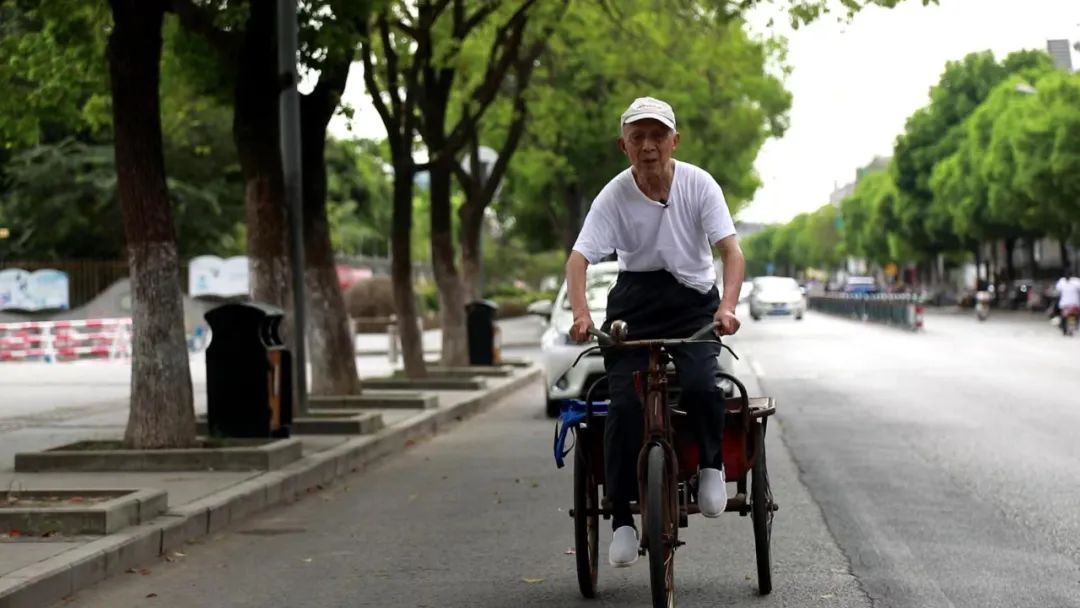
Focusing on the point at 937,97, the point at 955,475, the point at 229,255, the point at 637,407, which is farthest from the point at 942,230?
the point at 637,407

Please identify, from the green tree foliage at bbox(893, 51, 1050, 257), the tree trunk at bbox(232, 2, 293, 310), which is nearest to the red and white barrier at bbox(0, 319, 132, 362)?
the tree trunk at bbox(232, 2, 293, 310)

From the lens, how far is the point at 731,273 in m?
6.39

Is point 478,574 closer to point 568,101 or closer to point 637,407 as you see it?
point 637,407

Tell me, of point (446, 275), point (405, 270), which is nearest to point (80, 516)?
point (405, 270)

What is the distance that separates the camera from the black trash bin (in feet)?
41.0

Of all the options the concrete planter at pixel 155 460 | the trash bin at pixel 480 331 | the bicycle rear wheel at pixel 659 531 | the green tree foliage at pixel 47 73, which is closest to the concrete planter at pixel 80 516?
the concrete planter at pixel 155 460

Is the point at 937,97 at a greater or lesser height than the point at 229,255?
greater

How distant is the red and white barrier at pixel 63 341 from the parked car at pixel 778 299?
31010 millimetres

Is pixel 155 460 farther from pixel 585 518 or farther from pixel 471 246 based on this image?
pixel 471 246

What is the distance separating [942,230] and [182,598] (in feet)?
264

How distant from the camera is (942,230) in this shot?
3332 inches

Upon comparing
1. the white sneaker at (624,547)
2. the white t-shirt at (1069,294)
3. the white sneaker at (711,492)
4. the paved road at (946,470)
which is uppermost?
the white t-shirt at (1069,294)

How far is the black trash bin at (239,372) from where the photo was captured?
41.0 ft

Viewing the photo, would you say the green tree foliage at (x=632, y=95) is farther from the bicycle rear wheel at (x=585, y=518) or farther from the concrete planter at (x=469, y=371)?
the bicycle rear wheel at (x=585, y=518)
